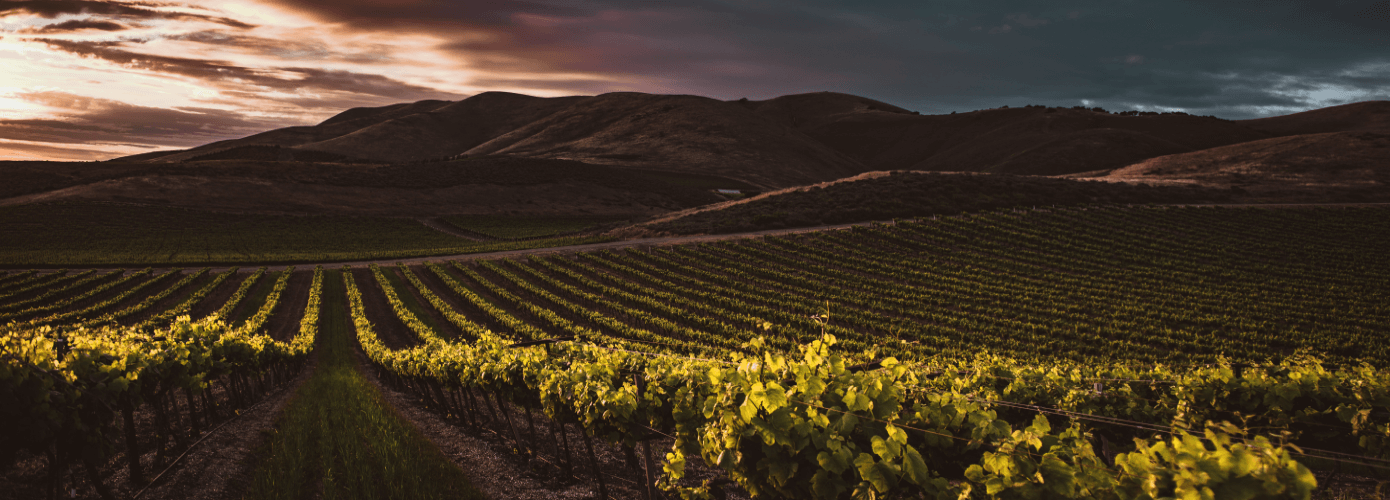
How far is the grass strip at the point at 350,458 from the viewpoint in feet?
30.7

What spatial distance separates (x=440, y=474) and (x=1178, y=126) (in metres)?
252

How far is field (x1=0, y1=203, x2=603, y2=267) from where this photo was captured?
5691 centimetres

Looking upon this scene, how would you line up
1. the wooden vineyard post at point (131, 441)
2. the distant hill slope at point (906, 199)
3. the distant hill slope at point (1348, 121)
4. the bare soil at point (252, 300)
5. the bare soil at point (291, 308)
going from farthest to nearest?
the distant hill slope at point (1348, 121) < the distant hill slope at point (906, 199) < the bare soil at point (252, 300) < the bare soil at point (291, 308) < the wooden vineyard post at point (131, 441)

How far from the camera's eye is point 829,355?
5.74 metres

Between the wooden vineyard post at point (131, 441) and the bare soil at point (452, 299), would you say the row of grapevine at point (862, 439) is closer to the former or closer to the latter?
the wooden vineyard post at point (131, 441)

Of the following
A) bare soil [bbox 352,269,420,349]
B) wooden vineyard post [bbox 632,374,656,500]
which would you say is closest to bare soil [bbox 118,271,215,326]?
bare soil [bbox 352,269,420,349]

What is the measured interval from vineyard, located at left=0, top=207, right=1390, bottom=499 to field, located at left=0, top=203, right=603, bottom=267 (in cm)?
848

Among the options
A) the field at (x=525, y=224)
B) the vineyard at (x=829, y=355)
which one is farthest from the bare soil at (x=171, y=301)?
the field at (x=525, y=224)

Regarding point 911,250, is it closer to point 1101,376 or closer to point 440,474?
point 1101,376

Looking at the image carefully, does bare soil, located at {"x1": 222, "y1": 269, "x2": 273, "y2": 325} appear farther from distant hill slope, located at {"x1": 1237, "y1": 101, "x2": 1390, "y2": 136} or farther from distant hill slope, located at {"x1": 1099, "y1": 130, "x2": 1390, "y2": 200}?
distant hill slope, located at {"x1": 1237, "y1": 101, "x2": 1390, "y2": 136}

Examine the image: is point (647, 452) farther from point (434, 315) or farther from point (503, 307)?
point (434, 315)

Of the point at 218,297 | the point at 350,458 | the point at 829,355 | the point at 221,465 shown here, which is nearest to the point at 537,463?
the point at 350,458

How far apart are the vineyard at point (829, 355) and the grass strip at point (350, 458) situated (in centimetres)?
177

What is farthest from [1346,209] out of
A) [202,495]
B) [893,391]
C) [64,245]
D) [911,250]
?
[64,245]
